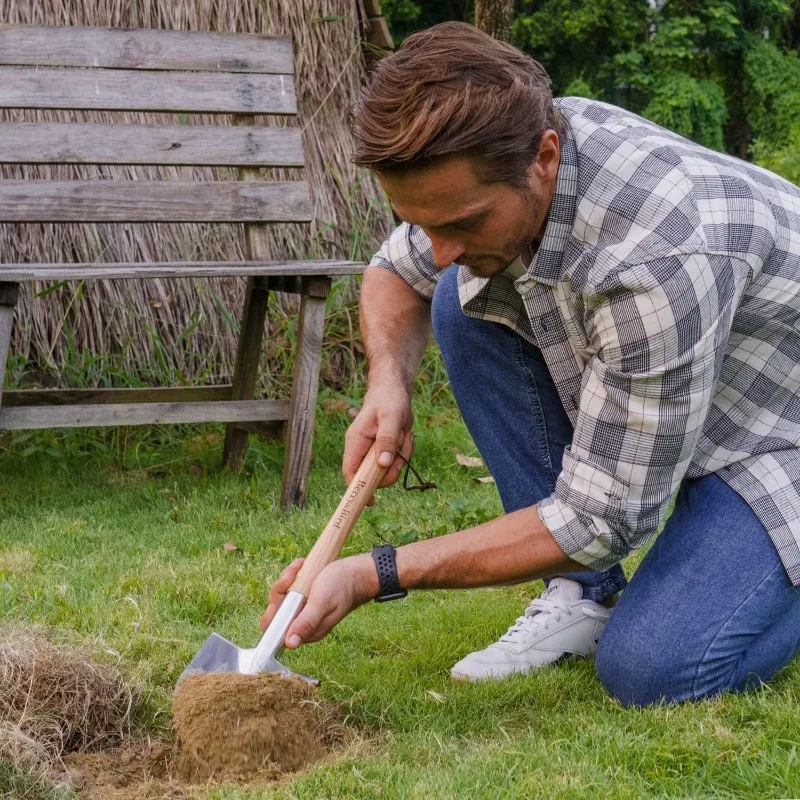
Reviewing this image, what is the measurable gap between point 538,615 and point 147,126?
2.45 metres

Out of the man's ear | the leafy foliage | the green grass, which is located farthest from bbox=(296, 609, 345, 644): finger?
the leafy foliage

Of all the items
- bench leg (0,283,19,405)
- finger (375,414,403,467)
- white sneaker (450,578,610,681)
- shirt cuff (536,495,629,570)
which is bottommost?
white sneaker (450,578,610,681)

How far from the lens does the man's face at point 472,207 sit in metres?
1.82

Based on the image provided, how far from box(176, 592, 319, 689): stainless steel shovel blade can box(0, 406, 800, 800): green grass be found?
150 mm

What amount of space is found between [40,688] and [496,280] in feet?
3.93

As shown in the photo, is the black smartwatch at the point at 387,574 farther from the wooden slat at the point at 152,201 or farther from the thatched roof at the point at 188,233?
the thatched roof at the point at 188,233

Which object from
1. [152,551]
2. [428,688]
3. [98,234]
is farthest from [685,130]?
[428,688]

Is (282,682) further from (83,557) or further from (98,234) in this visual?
(98,234)

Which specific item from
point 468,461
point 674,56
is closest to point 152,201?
point 468,461

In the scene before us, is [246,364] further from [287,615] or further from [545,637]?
[287,615]

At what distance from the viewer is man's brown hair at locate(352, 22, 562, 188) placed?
1.78m

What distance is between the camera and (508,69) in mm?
1862

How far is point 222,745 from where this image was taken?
1.92 metres

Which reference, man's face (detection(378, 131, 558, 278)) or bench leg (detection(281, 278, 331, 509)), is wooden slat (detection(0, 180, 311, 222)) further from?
man's face (detection(378, 131, 558, 278))
